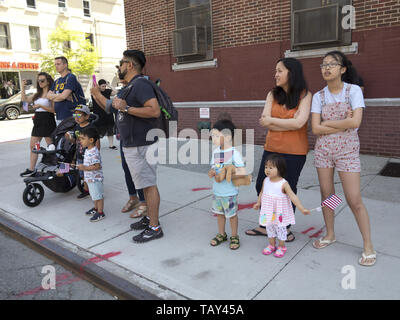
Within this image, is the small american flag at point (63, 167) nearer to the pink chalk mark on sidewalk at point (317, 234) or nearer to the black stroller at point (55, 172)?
the black stroller at point (55, 172)

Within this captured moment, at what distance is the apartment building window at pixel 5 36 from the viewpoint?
26.8 meters

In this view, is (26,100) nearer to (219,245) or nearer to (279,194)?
(219,245)

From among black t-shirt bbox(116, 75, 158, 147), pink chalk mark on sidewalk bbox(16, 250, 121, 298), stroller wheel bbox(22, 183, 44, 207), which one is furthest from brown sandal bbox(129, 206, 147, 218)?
stroller wheel bbox(22, 183, 44, 207)

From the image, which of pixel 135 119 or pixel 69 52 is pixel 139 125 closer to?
pixel 135 119

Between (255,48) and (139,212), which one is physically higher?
(255,48)

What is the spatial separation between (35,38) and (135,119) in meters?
30.8

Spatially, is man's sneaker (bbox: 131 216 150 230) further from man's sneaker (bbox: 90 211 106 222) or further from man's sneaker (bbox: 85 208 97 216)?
man's sneaker (bbox: 85 208 97 216)

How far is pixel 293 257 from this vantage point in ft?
11.0

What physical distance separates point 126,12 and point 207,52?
368 centimetres

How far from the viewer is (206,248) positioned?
11.9ft

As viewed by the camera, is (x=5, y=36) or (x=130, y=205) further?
(x=5, y=36)

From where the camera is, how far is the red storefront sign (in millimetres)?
26656

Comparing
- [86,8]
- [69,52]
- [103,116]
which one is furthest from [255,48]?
[86,8]
